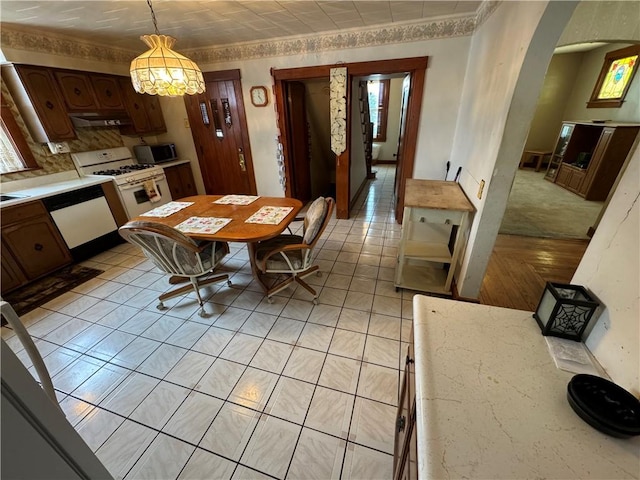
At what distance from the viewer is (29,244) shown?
2588 millimetres

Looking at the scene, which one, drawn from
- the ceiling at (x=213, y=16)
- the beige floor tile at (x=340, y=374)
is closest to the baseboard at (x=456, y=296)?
the beige floor tile at (x=340, y=374)

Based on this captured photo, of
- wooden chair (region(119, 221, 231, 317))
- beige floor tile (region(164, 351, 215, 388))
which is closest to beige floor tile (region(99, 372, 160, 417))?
beige floor tile (region(164, 351, 215, 388))

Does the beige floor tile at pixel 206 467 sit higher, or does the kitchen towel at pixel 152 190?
the kitchen towel at pixel 152 190

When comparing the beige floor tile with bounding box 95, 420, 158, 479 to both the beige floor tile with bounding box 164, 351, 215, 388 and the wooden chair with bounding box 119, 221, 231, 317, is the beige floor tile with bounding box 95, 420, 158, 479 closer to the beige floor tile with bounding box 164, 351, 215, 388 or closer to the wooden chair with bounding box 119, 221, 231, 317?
the beige floor tile with bounding box 164, 351, 215, 388

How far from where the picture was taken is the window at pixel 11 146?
2.69m

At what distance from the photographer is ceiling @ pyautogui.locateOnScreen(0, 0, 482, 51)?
2.20 metres

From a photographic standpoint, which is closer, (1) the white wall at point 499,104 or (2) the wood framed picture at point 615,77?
(1) the white wall at point 499,104

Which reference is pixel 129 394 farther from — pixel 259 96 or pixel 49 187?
pixel 259 96

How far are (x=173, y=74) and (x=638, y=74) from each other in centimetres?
678

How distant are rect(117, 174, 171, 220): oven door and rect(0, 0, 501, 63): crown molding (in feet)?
5.36

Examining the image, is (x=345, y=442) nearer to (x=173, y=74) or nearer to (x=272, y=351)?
(x=272, y=351)

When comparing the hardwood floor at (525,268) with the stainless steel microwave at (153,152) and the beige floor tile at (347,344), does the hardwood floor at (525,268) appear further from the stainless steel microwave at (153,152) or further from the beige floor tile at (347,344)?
the stainless steel microwave at (153,152)

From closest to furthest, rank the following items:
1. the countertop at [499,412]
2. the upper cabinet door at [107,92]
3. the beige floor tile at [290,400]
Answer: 1. the countertop at [499,412]
2. the beige floor tile at [290,400]
3. the upper cabinet door at [107,92]

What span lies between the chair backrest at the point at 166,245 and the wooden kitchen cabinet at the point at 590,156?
6.03 m
